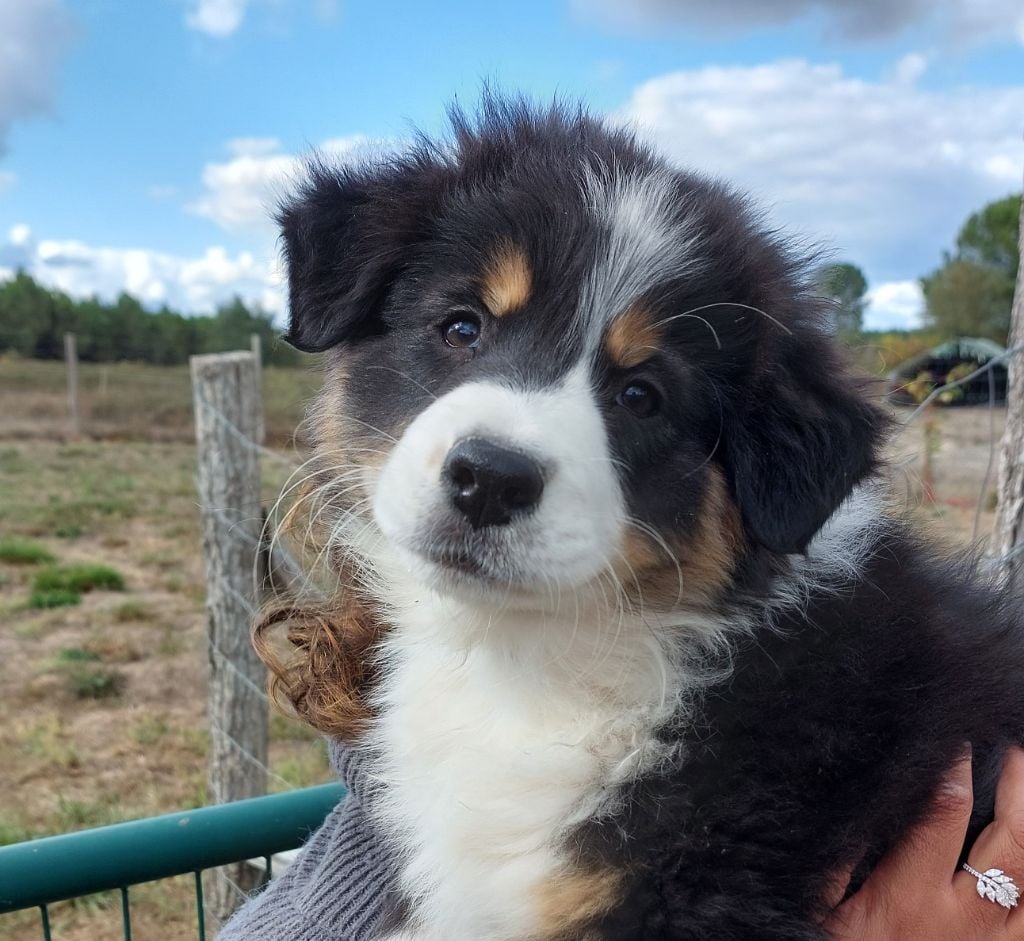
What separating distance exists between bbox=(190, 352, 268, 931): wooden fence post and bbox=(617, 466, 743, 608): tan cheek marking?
2.64 m

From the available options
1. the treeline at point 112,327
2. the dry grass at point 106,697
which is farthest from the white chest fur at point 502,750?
the treeline at point 112,327

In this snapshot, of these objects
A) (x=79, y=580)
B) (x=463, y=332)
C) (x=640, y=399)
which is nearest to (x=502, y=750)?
(x=640, y=399)

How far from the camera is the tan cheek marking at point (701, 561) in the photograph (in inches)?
82.3

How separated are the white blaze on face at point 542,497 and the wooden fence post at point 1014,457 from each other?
2.13 m

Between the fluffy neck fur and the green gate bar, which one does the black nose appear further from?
the green gate bar

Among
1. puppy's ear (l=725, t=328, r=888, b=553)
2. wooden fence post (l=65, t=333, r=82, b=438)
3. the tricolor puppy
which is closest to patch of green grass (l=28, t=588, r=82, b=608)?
the tricolor puppy

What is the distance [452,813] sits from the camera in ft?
6.71

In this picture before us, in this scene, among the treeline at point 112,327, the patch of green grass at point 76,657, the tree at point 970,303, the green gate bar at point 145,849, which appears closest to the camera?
the green gate bar at point 145,849

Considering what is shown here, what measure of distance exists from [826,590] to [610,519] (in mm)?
545

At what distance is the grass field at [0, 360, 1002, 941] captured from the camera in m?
5.02

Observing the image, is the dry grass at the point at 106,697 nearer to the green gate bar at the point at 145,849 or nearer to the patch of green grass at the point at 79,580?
the patch of green grass at the point at 79,580

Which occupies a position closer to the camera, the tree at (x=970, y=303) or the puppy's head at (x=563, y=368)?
the puppy's head at (x=563, y=368)

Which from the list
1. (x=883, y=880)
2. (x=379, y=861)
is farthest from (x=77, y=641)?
(x=883, y=880)

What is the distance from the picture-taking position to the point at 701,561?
2127 millimetres
